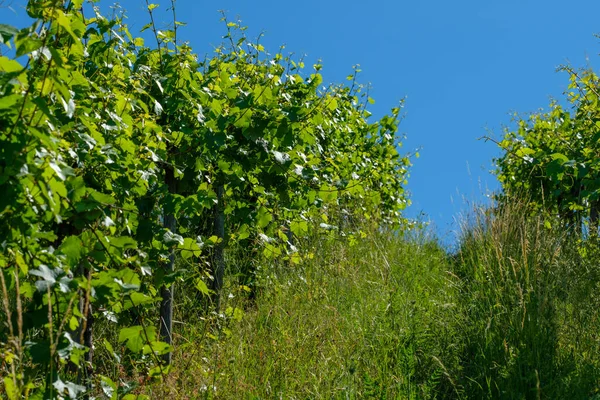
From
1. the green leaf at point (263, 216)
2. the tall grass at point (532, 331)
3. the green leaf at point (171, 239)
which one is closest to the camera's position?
the green leaf at point (171, 239)

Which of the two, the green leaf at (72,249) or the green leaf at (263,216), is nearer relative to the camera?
the green leaf at (72,249)

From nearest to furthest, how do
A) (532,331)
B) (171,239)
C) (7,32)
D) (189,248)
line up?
(7,32) → (171,239) → (189,248) → (532,331)

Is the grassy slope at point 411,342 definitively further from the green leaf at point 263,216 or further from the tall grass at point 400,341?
the green leaf at point 263,216

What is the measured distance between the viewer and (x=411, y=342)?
443 cm

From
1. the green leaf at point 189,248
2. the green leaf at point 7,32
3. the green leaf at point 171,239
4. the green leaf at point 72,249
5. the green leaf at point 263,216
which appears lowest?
the green leaf at point 72,249

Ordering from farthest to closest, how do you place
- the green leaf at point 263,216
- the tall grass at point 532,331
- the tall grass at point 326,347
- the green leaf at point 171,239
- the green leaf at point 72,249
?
the green leaf at point 263,216
the tall grass at point 532,331
the tall grass at point 326,347
the green leaf at point 171,239
the green leaf at point 72,249

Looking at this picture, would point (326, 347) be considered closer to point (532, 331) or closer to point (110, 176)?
point (532, 331)

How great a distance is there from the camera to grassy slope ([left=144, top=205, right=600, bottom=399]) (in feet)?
13.4

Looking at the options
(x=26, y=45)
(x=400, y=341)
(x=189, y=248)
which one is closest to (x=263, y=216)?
(x=189, y=248)

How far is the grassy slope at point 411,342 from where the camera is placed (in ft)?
13.4

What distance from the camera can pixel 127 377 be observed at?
516 centimetres

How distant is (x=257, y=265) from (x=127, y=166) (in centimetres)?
329

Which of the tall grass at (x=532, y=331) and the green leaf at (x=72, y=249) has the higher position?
the tall grass at (x=532, y=331)

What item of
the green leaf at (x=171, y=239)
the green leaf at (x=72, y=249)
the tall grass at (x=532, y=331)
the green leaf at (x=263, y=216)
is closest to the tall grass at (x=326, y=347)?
the tall grass at (x=532, y=331)
